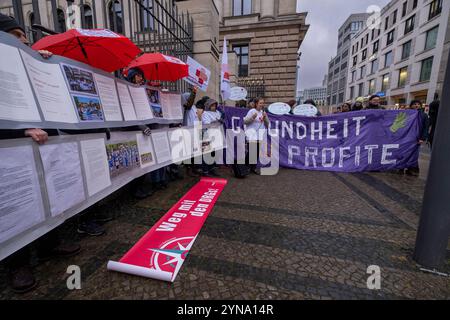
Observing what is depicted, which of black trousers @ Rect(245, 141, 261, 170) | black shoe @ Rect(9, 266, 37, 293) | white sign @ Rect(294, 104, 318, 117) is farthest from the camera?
white sign @ Rect(294, 104, 318, 117)

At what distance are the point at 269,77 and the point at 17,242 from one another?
66.2 ft

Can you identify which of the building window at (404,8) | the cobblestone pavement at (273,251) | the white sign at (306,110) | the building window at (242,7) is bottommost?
the cobblestone pavement at (273,251)

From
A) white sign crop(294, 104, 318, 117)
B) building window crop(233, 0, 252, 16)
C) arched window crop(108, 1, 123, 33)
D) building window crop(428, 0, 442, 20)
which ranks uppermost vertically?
building window crop(428, 0, 442, 20)

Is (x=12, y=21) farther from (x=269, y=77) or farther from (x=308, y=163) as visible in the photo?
(x=269, y=77)

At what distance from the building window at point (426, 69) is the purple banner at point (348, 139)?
30.0 meters

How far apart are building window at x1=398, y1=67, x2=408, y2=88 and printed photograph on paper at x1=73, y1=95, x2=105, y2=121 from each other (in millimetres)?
40776

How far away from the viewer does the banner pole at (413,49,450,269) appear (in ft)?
6.42

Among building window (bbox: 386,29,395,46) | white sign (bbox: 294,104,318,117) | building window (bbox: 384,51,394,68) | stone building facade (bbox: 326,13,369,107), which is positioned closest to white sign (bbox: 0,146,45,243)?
white sign (bbox: 294,104,318,117)

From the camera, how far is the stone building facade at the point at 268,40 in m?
18.5

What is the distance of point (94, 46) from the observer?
120 inches

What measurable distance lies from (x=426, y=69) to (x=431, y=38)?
352 cm

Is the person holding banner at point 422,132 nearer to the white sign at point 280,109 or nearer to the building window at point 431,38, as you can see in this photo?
the white sign at point 280,109

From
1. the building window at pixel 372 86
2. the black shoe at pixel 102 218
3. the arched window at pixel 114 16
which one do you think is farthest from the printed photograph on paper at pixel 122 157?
the building window at pixel 372 86

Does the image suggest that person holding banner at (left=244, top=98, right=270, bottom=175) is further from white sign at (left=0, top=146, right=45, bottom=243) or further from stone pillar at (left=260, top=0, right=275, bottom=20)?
stone pillar at (left=260, top=0, right=275, bottom=20)
